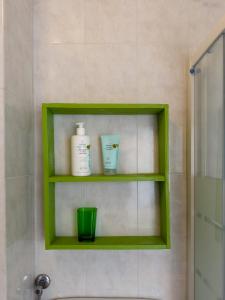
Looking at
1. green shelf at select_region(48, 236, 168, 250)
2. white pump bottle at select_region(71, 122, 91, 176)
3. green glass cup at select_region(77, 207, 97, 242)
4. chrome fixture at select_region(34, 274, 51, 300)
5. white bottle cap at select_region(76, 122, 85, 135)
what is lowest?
chrome fixture at select_region(34, 274, 51, 300)

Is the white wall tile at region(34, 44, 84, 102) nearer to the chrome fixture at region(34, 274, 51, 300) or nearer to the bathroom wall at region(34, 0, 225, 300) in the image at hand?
the bathroom wall at region(34, 0, 225, 300)

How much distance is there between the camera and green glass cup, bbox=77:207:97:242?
1.09m

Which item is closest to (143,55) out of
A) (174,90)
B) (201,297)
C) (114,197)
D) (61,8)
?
(174,90)

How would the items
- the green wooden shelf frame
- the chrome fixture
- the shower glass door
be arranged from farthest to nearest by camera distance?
the chrome fixture → the green wooden shelf frame → the shower glass door

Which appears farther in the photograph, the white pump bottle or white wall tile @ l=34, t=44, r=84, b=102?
white wall tile @ l=34, t=44, r=84, b=102

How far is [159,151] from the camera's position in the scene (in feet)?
3.83

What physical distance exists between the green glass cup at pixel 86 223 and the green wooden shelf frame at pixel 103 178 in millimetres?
30

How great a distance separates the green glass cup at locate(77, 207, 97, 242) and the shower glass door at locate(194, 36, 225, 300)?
0.36 m

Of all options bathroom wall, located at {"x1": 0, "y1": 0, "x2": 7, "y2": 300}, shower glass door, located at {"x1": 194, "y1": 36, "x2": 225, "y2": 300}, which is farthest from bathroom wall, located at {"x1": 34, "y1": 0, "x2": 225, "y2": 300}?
bathroom wall, located at {"x1": 0, "y1": 0, "x2": 7, "y2": 300}

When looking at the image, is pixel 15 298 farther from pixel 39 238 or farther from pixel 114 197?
pixel 114 197

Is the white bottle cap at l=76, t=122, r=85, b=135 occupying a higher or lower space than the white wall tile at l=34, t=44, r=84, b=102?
lower

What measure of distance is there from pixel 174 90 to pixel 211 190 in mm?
428

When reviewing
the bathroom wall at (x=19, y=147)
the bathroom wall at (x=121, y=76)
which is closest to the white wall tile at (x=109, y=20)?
the bathroom wall at (x=121, y=76)

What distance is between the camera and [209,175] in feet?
3.15
